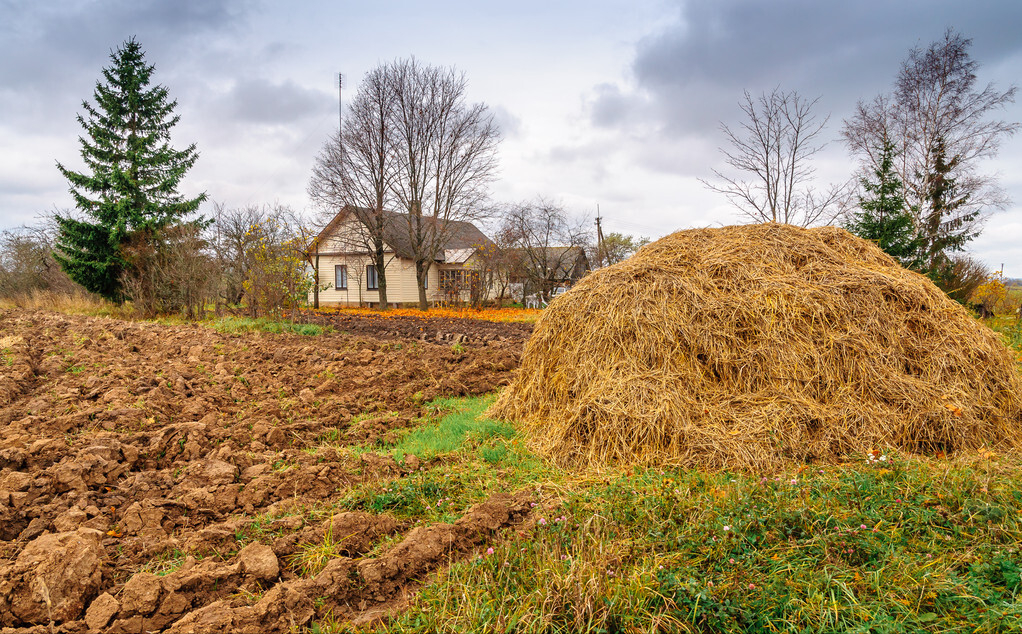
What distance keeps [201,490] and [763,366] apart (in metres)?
4.75

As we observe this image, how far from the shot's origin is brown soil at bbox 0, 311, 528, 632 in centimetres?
260

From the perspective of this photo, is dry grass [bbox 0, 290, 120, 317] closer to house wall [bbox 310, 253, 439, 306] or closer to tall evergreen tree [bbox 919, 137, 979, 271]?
house wall [bbox 310, 253, 439, 306]

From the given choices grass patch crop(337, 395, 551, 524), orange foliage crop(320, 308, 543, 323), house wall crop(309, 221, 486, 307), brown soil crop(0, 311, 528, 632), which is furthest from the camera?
house wall crop(309, 221, 486, 307)

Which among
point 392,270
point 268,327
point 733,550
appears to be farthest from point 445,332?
point 392,270

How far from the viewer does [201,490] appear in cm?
390

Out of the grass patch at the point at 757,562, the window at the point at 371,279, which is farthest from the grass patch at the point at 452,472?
the window at the point at 371,279

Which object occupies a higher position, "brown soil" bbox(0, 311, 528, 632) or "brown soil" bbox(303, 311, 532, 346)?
"brown soil" bbox(303, 311, 532, 346)

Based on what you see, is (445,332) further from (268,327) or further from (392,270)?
(392,270)

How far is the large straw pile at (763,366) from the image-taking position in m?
4.43

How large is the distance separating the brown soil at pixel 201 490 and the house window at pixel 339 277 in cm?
2164

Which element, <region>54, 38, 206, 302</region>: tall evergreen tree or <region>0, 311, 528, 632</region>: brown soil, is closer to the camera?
<region>0, 311, 528, 632</region>: brown soil

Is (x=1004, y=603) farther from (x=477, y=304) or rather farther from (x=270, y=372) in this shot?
(x=477, y=304)

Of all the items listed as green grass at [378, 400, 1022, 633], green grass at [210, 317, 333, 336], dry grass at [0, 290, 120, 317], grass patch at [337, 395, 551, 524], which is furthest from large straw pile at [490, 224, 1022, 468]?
dry grass at [0, 290, 120, 317]

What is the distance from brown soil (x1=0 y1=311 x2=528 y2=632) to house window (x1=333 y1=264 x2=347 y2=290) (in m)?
21.6
